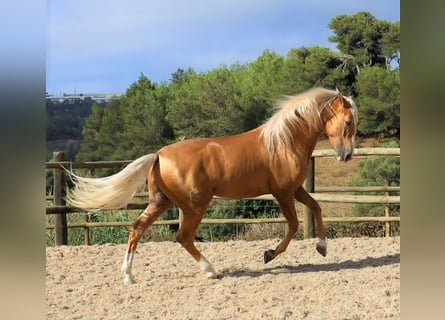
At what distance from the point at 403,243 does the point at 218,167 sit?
2.31 meters

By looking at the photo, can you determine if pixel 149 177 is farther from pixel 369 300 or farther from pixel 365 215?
pixel 365 215

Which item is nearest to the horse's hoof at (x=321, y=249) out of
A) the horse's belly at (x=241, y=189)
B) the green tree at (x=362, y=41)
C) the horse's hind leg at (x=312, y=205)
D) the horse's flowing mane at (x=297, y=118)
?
the horse's hind leg at (x=312, y=205)

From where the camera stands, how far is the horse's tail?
401 cm

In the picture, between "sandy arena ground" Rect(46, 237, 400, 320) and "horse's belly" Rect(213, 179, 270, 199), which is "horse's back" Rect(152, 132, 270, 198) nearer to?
"horse's belly" Rect(213, 179, 270, 199)

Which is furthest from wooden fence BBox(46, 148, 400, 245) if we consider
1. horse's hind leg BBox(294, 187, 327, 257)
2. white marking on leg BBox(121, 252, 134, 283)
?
white marking on leg BBox(121, 252, 134, 283)

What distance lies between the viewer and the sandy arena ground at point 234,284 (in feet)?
11.8

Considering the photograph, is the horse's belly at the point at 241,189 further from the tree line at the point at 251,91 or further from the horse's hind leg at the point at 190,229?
the tree line at the point at 251,91

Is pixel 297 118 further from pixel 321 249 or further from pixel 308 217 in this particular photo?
pixel 308 217

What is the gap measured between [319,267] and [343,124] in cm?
123

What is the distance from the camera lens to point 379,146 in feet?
17.1

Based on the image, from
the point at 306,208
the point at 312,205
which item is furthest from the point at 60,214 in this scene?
the point at 312,205

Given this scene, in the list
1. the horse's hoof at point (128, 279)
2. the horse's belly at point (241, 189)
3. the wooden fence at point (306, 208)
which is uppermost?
the horse's belly at point (241, 189)

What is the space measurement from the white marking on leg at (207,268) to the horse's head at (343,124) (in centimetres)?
130

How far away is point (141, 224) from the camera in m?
4.14
